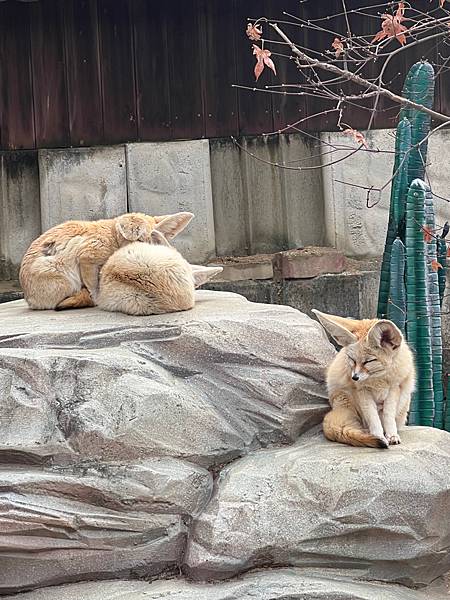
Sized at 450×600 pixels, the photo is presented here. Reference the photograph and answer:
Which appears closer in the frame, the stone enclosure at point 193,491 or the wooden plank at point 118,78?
the stone enclosure at point 193,491

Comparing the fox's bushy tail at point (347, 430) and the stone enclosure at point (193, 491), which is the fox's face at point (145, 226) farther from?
the fox's bushy tail at point (347, 430)

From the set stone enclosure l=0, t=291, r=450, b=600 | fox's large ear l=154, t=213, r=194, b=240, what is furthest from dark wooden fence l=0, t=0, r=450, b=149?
stone enclosure l=0, t=291, r=450, b=600

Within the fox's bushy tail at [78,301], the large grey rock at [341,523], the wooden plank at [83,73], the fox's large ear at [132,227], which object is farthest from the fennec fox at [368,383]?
the wooden plank at [83,73]

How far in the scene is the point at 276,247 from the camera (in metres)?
9.62

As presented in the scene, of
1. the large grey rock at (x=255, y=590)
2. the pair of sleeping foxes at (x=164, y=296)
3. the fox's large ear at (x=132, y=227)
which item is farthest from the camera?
the fox's large ear at (x=132, y=227)

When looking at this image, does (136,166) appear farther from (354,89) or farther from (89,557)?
(89,557)

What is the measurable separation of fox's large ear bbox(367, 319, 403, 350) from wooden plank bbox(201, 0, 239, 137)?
13.8 ft

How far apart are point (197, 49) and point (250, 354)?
4.09 m

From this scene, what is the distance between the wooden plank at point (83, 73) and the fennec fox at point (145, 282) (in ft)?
8.88

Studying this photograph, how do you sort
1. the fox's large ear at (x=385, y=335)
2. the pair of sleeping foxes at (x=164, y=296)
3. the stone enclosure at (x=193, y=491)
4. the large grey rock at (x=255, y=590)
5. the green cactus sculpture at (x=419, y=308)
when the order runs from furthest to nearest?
the green cactus sculpture at (x=419, y=308) → the pair of sleeping foxes at (x=164, y=296) → the fox's large ear at (x=385, y=335) → the stone enclosure at (x=193, y=491) → the large grey rock at (x=255, y=590)

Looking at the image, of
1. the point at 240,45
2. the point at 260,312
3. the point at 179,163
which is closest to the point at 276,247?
the point at 179,163

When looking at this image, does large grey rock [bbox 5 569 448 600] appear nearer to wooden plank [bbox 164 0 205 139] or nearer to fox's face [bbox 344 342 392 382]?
fox's face [bbox 344 342 392 382]

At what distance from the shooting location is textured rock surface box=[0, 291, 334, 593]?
561 cm

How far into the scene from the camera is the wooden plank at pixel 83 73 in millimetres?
9336
